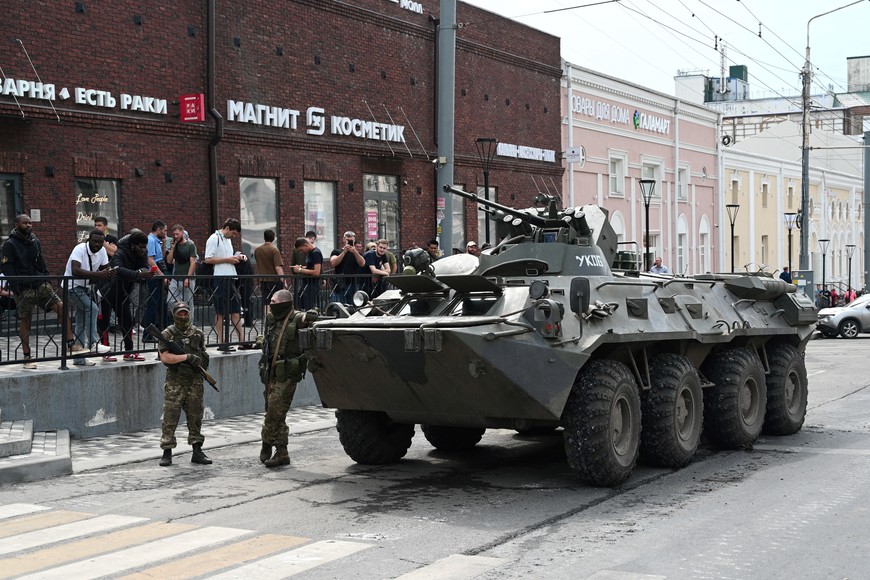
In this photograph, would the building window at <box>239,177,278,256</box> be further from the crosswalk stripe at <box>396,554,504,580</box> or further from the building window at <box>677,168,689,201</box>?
the building window at <box>677,168,689,201</box>

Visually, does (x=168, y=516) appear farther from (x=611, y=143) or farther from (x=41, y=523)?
(x=611, y=143)

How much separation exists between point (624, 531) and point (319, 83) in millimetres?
17250

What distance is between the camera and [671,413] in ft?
34.2

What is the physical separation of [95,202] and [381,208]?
8.41m

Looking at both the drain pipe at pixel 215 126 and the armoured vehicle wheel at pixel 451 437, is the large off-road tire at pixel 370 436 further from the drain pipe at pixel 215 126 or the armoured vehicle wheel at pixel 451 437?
the drain pipe at pixel 215 126

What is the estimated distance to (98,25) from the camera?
19062mm

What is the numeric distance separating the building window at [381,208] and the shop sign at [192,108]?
19.4ft

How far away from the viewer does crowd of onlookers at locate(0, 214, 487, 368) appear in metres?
12.5

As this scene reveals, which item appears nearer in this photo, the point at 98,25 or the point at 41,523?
the point at 41,523

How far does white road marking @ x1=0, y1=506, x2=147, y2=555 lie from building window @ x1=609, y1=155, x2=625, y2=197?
30138mm

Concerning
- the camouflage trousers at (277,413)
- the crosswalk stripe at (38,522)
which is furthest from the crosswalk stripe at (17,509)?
the camouflage trousers at (277,413)

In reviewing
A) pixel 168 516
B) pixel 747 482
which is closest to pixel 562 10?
pixel 747 482

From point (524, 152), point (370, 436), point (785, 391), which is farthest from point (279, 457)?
point (524, 152)

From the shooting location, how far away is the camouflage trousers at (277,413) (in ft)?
36.5
